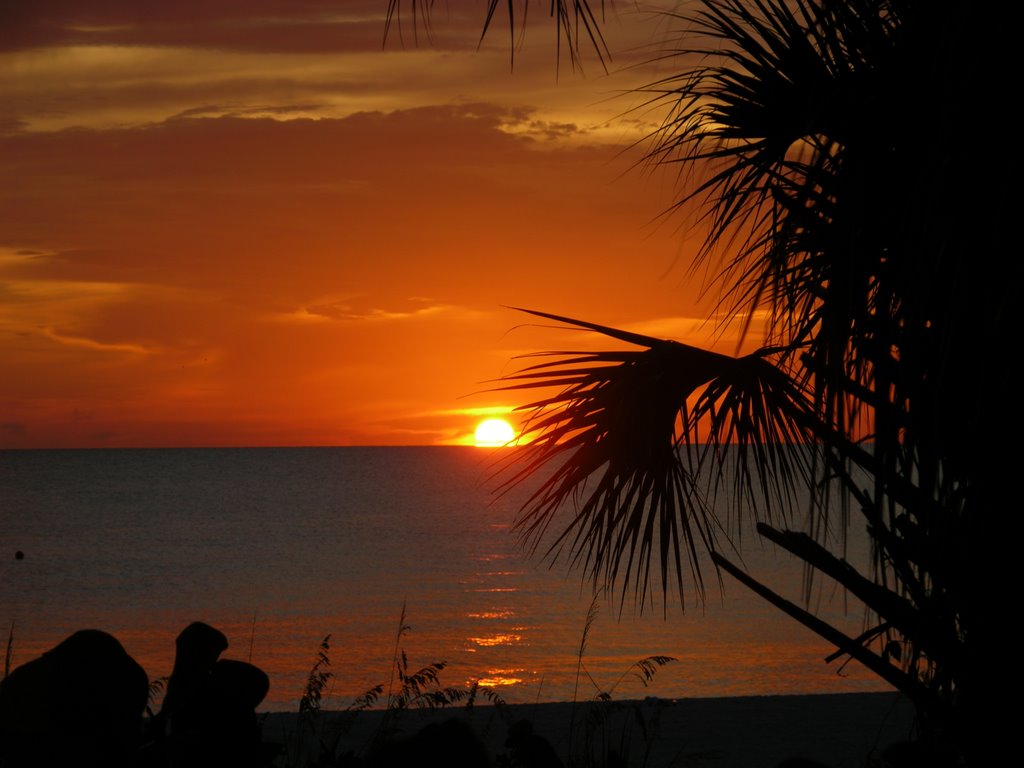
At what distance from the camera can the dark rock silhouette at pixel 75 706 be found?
2.17 ft

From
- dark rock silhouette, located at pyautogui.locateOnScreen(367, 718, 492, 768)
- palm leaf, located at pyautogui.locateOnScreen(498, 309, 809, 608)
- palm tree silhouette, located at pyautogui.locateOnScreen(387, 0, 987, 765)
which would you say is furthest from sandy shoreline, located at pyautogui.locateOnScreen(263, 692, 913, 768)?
dark rock silhouette, located at pyautogui.locateOnScreen(367, 718, 492, 768)

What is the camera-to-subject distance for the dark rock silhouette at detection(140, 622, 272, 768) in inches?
30.9

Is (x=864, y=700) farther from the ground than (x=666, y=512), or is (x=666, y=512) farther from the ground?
(x=666, y=512)

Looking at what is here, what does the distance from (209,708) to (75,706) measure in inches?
5.4

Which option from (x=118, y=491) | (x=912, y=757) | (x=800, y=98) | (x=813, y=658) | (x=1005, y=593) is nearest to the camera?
(x=912, y=757)

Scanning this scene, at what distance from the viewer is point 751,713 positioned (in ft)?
35.8

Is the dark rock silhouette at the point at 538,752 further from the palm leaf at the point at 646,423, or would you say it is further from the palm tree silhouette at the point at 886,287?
the palm leaf at the point at 646,423

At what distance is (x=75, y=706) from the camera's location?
68cm

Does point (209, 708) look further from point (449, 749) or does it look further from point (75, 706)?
point (449, 749)

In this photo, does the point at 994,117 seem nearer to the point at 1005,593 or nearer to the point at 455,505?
the point at 1005,593

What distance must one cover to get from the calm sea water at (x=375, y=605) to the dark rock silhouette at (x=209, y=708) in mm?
2570

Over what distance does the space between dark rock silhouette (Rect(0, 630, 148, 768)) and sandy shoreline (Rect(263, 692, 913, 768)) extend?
7963 millimetres

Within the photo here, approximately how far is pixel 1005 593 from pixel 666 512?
194 centimetres

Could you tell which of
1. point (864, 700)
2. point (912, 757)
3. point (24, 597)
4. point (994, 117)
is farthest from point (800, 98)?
point (24, 597)
